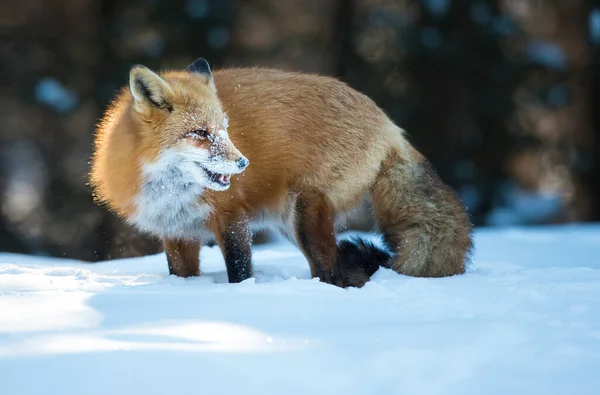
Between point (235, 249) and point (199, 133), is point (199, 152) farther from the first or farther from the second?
point (235, 249)

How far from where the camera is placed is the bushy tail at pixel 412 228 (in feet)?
14.8

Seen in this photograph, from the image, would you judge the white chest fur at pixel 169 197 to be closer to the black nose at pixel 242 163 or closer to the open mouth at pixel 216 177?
the open mouth at pixel 216 177

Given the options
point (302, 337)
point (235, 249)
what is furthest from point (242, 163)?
point (302, 337)

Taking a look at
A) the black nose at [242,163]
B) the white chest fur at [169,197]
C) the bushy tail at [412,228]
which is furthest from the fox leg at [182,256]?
the bushy tail at [412,228]

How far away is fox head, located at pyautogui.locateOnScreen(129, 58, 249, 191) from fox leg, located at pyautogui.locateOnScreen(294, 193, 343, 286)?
0.56 meters

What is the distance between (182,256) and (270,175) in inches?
29.7

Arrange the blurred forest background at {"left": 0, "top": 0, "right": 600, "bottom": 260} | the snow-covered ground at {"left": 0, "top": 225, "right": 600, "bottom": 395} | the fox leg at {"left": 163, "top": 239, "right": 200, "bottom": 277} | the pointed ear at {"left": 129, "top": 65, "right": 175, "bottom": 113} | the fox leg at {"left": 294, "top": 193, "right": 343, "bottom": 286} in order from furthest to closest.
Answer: the blurred forest background at {"left": 0, "top": 0, "right": 600, "bottom": 260}, the fox leg at {"left": 163, "top": 239, "right": 200, "bottom": 277}, the fox leg at {"left": 294, "top": 193, "right": 343, "bottom": 286}, the pointed ear at {"left": 129, "top": 65, "right": 175, "bottom": 113}, the snow-covered ground at {"left": 0, "top": 225, "right": 600, "bottom": 395}

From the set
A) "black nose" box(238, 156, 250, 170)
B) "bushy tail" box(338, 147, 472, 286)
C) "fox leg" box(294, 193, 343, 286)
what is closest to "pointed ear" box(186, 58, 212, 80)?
"black nose" box(238, 156, 250, 170)

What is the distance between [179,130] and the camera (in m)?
4.37

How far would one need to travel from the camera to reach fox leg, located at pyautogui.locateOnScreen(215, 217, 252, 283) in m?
4.33

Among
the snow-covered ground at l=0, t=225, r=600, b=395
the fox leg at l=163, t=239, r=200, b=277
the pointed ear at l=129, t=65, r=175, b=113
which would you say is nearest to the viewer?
the snow-covered ground at l=0, t=225, r=600, b=395

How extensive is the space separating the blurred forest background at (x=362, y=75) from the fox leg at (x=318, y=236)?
639 centimetres

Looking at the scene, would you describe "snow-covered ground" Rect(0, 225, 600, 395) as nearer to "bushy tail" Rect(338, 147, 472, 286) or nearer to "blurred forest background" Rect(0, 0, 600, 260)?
"bushy tail" Rect(338, 147, 472, 286)

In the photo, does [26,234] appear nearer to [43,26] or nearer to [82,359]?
[43,26]
